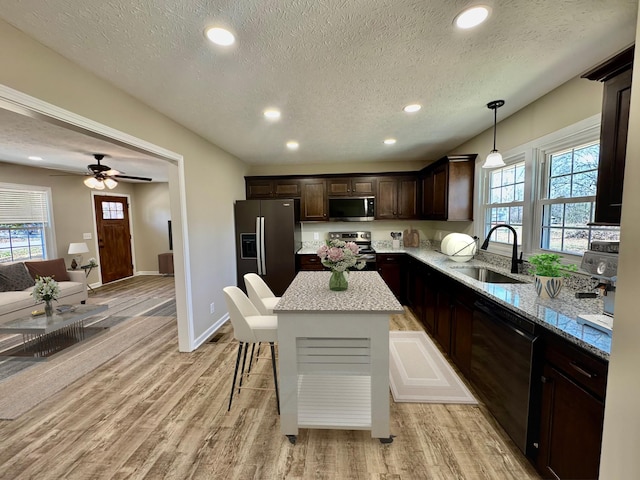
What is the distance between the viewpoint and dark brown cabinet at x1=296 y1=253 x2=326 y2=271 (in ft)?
14.5

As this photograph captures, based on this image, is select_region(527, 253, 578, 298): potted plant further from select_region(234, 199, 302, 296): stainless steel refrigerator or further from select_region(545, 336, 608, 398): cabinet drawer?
select_region(234, 199, 302, 296): stainless steel refrigerator

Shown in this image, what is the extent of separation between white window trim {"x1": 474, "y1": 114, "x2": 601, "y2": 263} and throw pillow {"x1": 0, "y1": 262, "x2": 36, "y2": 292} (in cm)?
656

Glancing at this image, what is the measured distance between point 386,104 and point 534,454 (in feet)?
8.64

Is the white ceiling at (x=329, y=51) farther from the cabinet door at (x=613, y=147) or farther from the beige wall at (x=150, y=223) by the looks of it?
the beige wall at (x=150, y=223)

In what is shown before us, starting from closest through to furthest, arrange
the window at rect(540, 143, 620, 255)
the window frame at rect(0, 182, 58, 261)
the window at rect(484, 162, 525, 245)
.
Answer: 1. the window at rect(540, 143, 620, 255)
2. the window at rect(484, 162, 525, 245)
3. the window frame at rect(0, 182, 58, 261)

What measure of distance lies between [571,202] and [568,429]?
169 centimetres

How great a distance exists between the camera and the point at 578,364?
45.8 inches

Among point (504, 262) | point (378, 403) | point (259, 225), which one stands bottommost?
point (378, 403)

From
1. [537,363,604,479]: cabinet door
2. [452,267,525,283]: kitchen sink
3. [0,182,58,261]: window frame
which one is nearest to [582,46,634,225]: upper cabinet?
[537,363,604,479]: cabinet door

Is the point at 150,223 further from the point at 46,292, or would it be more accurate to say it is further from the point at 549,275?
the point at 549,275

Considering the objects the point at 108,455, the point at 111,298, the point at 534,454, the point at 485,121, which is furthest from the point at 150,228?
the point at 534,454

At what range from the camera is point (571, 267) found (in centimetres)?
180

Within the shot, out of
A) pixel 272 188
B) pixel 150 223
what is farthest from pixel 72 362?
pixel 150 223

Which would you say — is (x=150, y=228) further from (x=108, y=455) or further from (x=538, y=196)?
(x=538, y=196)
